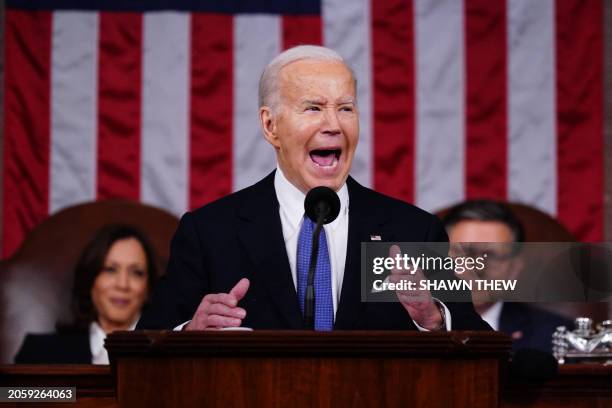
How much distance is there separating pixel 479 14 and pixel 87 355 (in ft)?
7.62

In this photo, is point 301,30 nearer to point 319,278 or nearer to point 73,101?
point 73,101

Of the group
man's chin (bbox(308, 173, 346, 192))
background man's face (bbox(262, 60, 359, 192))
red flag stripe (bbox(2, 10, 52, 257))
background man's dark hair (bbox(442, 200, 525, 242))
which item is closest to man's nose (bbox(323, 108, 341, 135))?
background man's face (bbox(262, 60, 359, 192))

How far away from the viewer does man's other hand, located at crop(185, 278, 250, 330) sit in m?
2.27

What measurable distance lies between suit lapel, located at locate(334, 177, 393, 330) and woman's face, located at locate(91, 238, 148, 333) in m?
1.71

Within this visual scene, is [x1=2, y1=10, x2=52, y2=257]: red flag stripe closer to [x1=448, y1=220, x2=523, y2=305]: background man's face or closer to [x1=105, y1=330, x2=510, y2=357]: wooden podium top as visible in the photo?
[x1=448, y1=220, x2=523, y2=305]: background man's face

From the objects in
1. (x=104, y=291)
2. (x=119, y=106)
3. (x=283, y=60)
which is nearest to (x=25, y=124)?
(x=119, y=106)

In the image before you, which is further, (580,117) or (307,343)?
(580,117)

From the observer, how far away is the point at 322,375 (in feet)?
6.98

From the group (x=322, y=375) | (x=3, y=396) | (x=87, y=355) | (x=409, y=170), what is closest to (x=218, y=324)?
(x=322, y=375)

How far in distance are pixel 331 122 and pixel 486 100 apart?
234 centimetres

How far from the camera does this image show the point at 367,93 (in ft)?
16.6

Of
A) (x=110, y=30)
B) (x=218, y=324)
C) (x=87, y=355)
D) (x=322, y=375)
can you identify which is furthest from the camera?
(x=110, y=30)

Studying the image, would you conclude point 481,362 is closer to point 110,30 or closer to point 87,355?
point 87,355

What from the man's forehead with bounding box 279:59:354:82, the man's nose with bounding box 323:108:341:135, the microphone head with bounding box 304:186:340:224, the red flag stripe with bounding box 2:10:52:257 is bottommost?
the microphone head with bounding box 304:186:340:224
